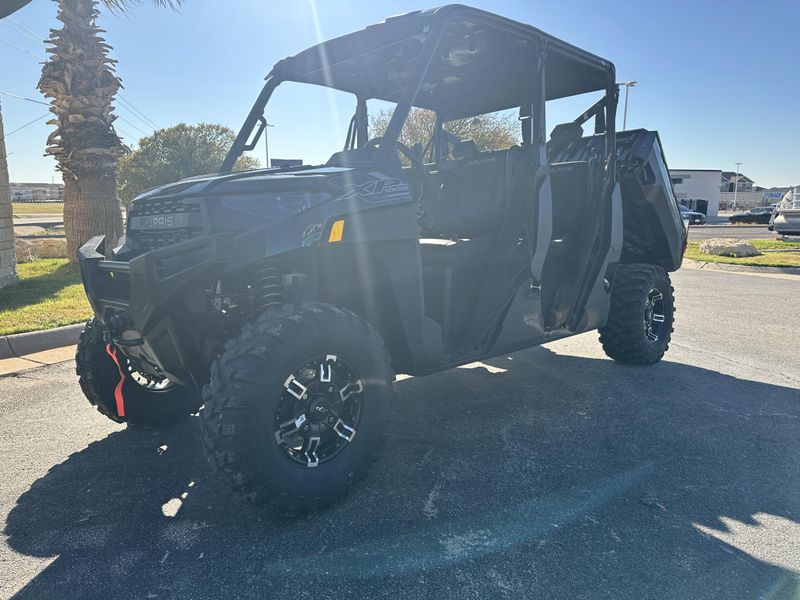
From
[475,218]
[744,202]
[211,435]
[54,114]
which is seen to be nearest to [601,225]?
[475,218]

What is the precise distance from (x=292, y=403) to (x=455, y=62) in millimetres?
2838

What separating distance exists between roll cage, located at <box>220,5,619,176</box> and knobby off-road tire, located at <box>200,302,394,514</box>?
3.80 ft

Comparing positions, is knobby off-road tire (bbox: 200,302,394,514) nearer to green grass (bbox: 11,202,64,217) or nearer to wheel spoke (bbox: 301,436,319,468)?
wheel spoke (bbox: 301,436,319,468)

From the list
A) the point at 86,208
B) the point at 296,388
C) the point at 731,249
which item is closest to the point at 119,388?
the point at 296,388

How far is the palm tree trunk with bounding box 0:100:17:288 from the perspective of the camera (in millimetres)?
9438

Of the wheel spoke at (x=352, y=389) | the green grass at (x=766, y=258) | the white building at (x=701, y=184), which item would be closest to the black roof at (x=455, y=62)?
the wheel spoke at (x=352, y=389)

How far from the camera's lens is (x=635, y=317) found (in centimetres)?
524

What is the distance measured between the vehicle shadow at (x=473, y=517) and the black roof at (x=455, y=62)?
7.99 ft

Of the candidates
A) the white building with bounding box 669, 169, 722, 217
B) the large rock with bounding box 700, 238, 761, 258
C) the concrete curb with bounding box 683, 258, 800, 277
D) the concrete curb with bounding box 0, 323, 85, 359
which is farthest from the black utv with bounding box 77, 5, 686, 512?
the white building with bounding box 669, 169, 722, 217

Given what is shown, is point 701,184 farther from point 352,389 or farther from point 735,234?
point 352,389

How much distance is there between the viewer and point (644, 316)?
5.44 m

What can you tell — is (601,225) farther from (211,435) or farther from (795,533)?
(211,435)

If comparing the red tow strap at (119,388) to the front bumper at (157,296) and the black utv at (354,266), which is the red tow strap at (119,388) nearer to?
the black utv at (354,266)

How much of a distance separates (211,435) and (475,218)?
262 centimetres
